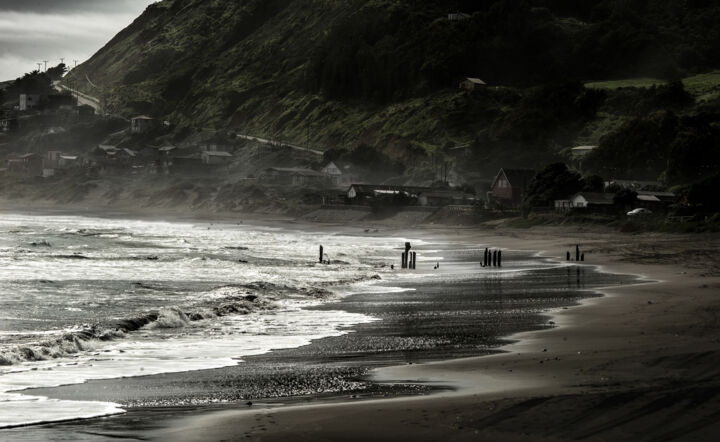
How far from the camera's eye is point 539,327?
937 inches

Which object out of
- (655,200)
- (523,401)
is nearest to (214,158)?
(655,200)

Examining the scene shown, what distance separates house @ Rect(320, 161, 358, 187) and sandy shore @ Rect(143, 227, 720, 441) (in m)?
121

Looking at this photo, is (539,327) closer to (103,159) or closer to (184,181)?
(184,181)

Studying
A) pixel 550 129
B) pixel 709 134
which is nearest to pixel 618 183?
pixel 709 134

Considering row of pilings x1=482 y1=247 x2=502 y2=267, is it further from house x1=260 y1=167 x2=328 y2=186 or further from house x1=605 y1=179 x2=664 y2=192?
house x1=260 y1=167 x2=328 y2=186

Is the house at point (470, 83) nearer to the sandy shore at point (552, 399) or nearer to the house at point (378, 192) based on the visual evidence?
the house at point (378, 192)

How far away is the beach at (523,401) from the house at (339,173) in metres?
122

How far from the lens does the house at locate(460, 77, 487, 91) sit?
572ft

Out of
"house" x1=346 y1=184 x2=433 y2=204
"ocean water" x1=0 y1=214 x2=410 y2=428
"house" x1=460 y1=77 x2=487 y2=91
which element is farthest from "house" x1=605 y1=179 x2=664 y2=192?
"house" x1=460 y1=77 x2=487 y2=91

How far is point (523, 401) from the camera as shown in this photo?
43.3 feet

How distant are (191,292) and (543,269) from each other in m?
19.3

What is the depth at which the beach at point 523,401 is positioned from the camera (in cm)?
1169

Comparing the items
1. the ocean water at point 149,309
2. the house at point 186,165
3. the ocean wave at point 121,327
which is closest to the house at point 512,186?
the ocean water at point 149,309

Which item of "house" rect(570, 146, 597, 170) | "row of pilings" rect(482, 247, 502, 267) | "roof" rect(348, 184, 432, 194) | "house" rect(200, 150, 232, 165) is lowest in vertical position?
"row of pilings" rect(482, 247, 502, 267)
